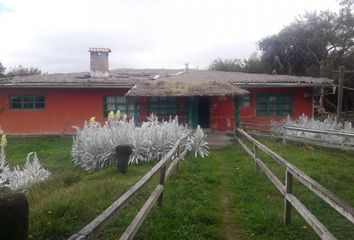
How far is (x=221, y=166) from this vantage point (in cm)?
1183

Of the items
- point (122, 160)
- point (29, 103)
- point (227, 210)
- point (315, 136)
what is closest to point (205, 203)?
point (227, 210)

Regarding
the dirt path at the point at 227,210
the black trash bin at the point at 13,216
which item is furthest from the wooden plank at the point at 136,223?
the black trash bin at the point at 13,216

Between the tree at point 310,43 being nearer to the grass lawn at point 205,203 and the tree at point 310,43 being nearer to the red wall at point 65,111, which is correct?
the red wall at point 65,111

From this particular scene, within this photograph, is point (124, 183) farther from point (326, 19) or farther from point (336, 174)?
point (326, 19)

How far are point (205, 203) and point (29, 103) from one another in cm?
1768

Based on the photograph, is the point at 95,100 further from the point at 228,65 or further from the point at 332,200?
the point at 228,65

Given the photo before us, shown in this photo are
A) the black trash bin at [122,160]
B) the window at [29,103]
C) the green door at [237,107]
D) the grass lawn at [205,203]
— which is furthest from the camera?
the window at [29,103]

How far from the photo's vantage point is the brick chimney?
79.9ft

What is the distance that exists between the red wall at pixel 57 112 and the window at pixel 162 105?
8.49 feet

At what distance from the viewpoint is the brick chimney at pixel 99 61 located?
79.9ft

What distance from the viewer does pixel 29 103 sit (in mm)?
22875

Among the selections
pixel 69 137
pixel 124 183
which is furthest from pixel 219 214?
pixel 69 137

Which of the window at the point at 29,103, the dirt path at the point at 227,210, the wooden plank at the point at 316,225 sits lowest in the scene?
the dirt path at the point at 227,210

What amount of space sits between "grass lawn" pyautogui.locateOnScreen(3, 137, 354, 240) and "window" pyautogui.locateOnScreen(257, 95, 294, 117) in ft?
34.1
